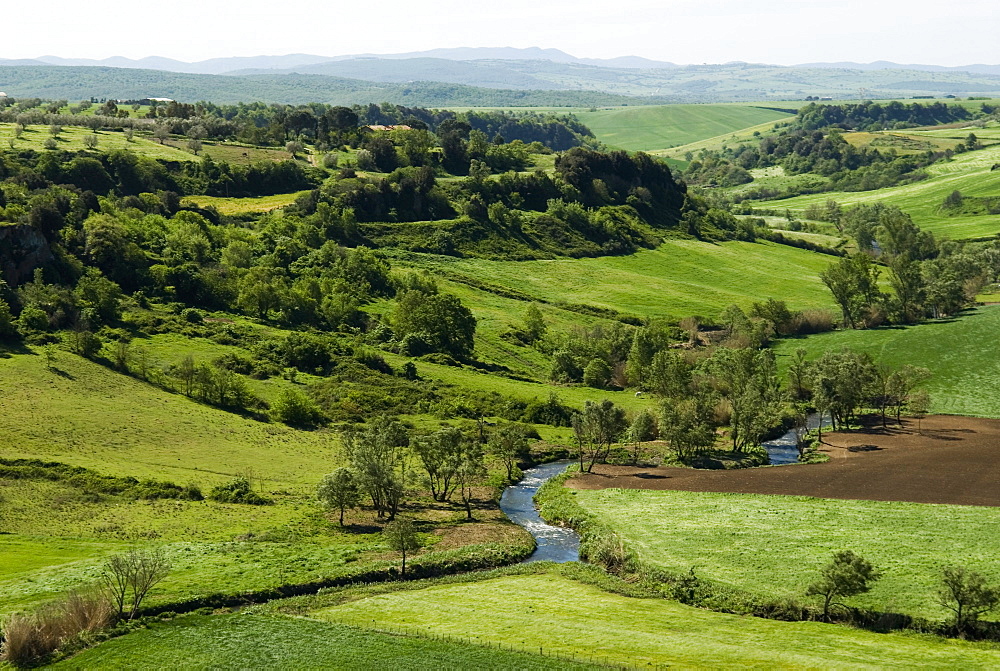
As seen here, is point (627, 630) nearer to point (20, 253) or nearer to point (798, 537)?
point (798, 537)

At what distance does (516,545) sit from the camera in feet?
283

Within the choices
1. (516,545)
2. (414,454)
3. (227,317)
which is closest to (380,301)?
(227,317)

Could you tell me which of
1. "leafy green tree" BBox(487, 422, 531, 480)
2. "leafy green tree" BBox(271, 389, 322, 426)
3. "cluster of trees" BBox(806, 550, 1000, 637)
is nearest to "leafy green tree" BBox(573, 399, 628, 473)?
"leafy green tree" BBox(487, 422, 531, 480)

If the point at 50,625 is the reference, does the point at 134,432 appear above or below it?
below

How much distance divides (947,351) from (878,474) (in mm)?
64801

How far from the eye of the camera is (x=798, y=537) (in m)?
82.4

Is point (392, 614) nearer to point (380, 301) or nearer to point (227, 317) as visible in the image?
point (227, 317)

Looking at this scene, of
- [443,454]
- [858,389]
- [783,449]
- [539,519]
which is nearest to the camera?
[539,519]

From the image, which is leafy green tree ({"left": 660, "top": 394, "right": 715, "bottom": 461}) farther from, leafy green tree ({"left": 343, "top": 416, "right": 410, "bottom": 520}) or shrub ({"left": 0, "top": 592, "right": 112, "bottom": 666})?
shrub ({"left": 0, "top": 592, "right": 112, "bottom": 666})

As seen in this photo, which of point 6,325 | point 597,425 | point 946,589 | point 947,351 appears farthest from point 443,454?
point 947,351

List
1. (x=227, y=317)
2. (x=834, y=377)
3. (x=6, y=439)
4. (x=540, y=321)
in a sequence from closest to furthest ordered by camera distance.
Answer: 1. (x=6, y=439)
2. (x=834, y=377)
3. (x=227, y=317)
4. (x=540, y=321)

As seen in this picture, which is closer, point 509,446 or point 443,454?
point 443,454

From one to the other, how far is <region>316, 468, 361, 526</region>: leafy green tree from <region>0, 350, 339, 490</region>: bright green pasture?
10324mm

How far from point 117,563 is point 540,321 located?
113422 millimetres
